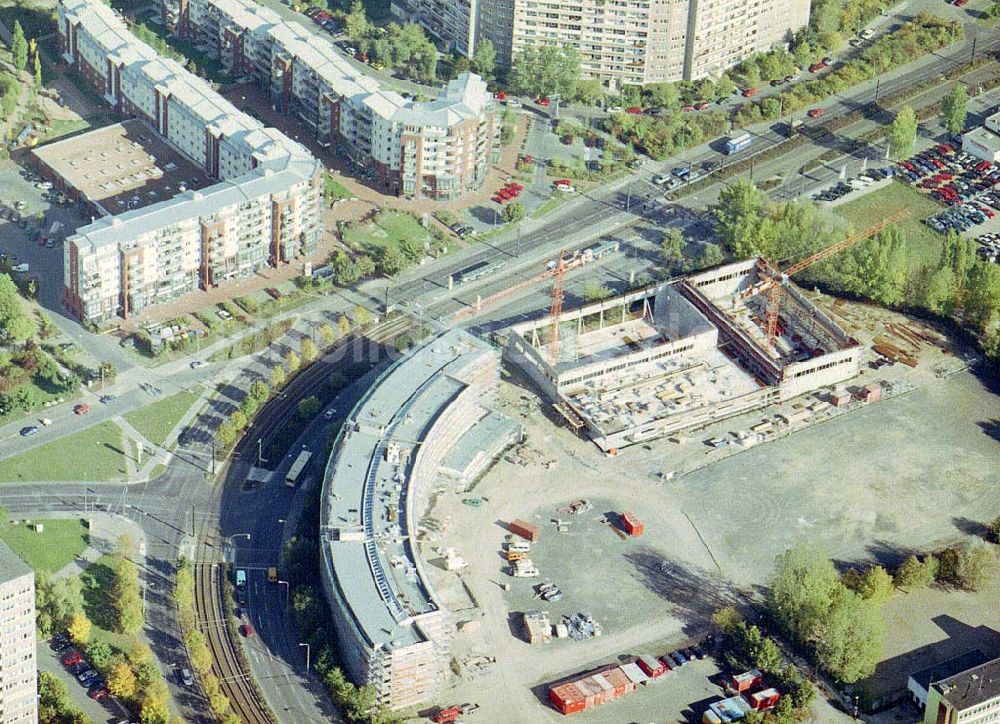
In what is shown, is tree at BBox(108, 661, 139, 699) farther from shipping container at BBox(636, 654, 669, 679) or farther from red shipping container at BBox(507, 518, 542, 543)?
shipping container at BBox(636, 654, 669, 679)


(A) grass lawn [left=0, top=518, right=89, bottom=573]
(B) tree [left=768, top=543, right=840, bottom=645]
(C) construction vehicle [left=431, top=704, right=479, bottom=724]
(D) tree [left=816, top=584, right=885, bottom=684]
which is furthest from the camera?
(A) grass lawn [left=0, top=518, right=89, bottom=573]

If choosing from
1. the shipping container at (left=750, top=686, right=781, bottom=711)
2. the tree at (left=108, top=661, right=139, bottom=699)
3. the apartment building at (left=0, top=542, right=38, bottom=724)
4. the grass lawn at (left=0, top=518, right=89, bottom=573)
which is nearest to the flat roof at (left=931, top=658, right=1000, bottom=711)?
A: the shipping container at (left=750, top=686, right=781, bottom=711)

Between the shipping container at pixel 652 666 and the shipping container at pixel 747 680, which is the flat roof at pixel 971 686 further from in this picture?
the shipping container at pixel 652 666

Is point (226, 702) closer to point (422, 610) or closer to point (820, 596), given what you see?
point (422, 610)

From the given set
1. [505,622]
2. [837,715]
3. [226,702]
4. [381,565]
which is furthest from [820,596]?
[226,702]

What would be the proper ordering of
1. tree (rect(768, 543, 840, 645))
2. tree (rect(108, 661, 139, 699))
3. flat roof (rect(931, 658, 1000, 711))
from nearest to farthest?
tree (rect(108, 661, 139, 699)) < flat roof (rect(931, 658, 1000, 711)) < tree (rect(768, 543, 840, 645))

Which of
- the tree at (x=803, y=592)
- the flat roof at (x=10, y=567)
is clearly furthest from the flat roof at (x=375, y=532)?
the tree at (x=803, y=592)
